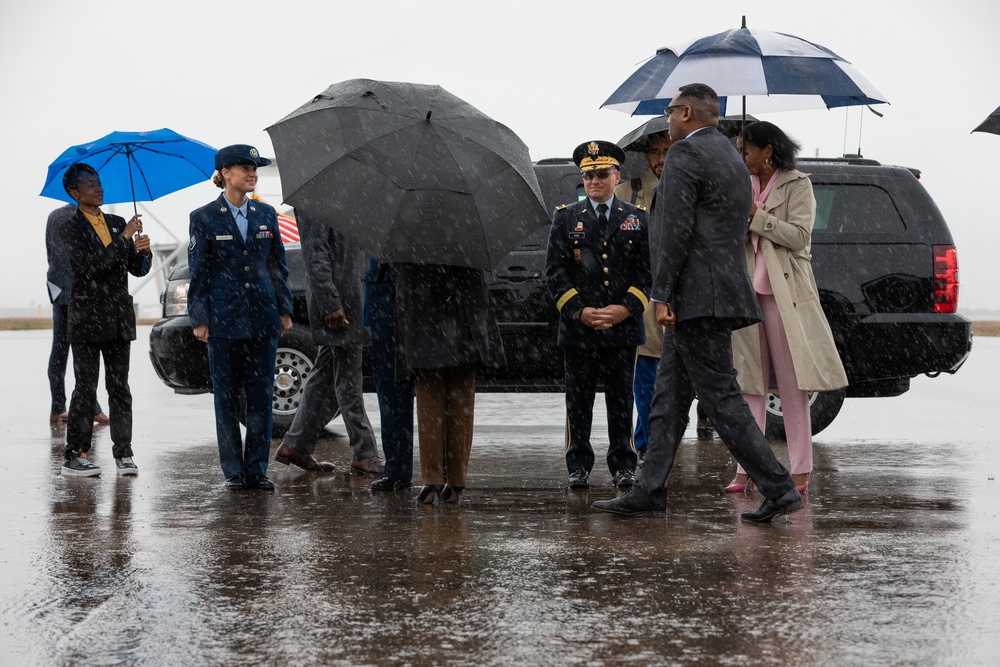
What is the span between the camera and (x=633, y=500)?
19.9 feet

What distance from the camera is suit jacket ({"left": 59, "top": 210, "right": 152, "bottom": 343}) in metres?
7.71

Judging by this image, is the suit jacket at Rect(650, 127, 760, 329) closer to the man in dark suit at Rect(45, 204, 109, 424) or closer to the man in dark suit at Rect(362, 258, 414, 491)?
the man in dark suit at Rect(362, 258, 414, 491)

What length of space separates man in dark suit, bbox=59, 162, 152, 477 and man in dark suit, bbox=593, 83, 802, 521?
3382 millimetres

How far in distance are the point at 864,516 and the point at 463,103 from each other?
2835 mm

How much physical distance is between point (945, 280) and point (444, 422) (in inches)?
173

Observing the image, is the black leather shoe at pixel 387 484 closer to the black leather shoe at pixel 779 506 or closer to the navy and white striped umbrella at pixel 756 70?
the black leather shoe at pixel 779 506

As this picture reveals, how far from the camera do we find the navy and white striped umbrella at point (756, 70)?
6.71m

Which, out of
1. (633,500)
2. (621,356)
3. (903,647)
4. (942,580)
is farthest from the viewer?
(621,356)

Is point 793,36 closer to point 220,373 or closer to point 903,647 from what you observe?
point 220,373

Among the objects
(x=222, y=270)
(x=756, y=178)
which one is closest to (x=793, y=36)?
(x=756, y=178)

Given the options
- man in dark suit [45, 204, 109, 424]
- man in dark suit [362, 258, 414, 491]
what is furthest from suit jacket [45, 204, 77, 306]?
man in dark suit [362, 258, 414, 491]

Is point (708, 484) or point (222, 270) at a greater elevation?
point (222, 270)

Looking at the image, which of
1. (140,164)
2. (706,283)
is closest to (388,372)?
(706,283)

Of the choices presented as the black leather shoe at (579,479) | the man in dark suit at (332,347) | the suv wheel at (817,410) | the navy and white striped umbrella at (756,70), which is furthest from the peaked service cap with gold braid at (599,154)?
the suv wheel at (817,410)
